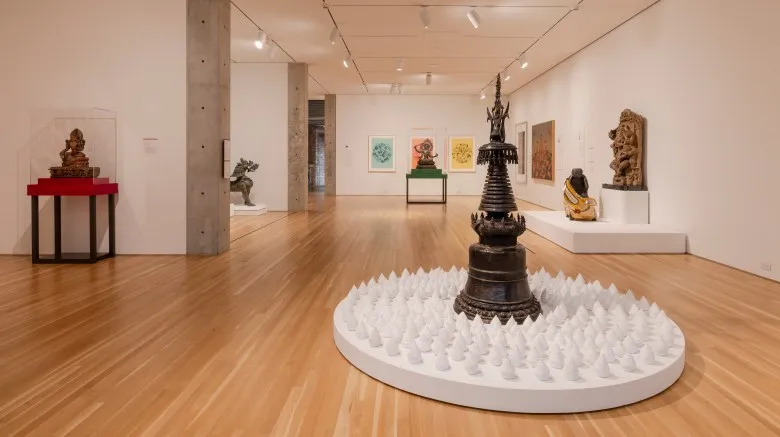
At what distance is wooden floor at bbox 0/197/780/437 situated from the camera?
2723 mm

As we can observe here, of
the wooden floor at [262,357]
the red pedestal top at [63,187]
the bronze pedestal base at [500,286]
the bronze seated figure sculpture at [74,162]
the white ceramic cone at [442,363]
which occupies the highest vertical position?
the bronze seated figure sculpture at [74,162]

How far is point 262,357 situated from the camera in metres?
3.71

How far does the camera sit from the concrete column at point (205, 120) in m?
7.98

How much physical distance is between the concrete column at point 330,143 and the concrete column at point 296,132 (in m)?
6.99

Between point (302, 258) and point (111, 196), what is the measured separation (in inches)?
116

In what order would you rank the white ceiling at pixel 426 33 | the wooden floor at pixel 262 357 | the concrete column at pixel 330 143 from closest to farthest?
the wooden floor at pixel 262 357 < the white ceiling at pixel 426 33 < the concrete column at pixel 330 143

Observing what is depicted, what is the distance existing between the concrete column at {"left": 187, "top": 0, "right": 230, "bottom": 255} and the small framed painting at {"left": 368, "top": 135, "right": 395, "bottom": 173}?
14.7 metres

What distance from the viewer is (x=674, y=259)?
7.81m

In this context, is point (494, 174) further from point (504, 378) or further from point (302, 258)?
point (302, 258)

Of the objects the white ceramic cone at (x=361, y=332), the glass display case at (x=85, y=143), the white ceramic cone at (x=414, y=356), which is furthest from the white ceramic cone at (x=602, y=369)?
the glass display case at (x=85, y=143)

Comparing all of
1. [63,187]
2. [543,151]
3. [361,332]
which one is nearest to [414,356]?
[361,332]

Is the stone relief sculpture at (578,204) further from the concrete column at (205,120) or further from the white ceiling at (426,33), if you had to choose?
the concrete column at (205,120)

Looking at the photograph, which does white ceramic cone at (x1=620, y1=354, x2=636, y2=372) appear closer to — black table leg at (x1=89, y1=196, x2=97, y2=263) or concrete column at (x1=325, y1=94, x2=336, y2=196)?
black table leg at (x1=89, y1=196, x2=97, y2=263)

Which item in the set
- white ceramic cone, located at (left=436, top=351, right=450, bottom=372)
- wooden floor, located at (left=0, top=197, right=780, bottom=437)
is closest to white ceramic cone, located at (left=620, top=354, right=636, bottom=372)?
wooden floor, located at (left=0, top=197, right=780, bottom=437)
